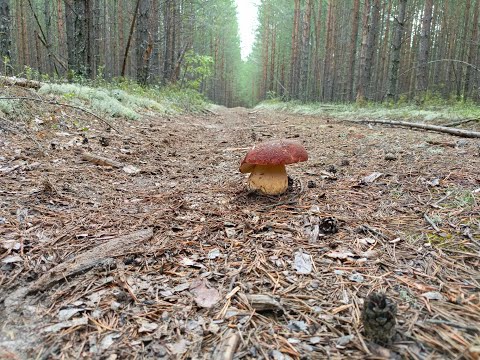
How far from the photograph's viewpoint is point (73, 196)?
106 inches

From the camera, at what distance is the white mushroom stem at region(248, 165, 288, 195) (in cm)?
280

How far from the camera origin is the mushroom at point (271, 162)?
2.53 meters

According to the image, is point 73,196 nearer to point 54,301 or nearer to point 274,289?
point 54,301

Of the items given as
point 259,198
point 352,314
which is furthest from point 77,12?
point 352,314

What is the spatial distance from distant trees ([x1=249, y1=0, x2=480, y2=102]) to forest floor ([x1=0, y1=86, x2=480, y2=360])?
489 inches

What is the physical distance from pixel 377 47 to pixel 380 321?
94.7 ft

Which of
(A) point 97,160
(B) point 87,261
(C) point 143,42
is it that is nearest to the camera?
(B) point 87,261

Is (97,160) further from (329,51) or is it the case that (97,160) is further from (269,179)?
(329,51)

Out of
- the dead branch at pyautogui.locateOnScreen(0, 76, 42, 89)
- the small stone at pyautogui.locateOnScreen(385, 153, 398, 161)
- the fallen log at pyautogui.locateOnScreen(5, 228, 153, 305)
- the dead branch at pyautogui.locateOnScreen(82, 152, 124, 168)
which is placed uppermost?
the dead branch at pyautogui.locateOnScreen(0, 76, 42, 89)

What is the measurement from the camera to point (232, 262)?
1.79 m

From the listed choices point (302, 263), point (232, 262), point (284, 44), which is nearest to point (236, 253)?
point (232, 262)

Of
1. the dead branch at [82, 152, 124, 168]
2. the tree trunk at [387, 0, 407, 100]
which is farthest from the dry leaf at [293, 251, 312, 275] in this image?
the tree trunk at [387, 0, 407, 100]

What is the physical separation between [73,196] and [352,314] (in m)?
2.44

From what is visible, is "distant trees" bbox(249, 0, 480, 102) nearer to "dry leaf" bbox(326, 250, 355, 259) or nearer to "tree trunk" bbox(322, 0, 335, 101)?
"tree trunk" bbox(322, 0, 335, 101)
